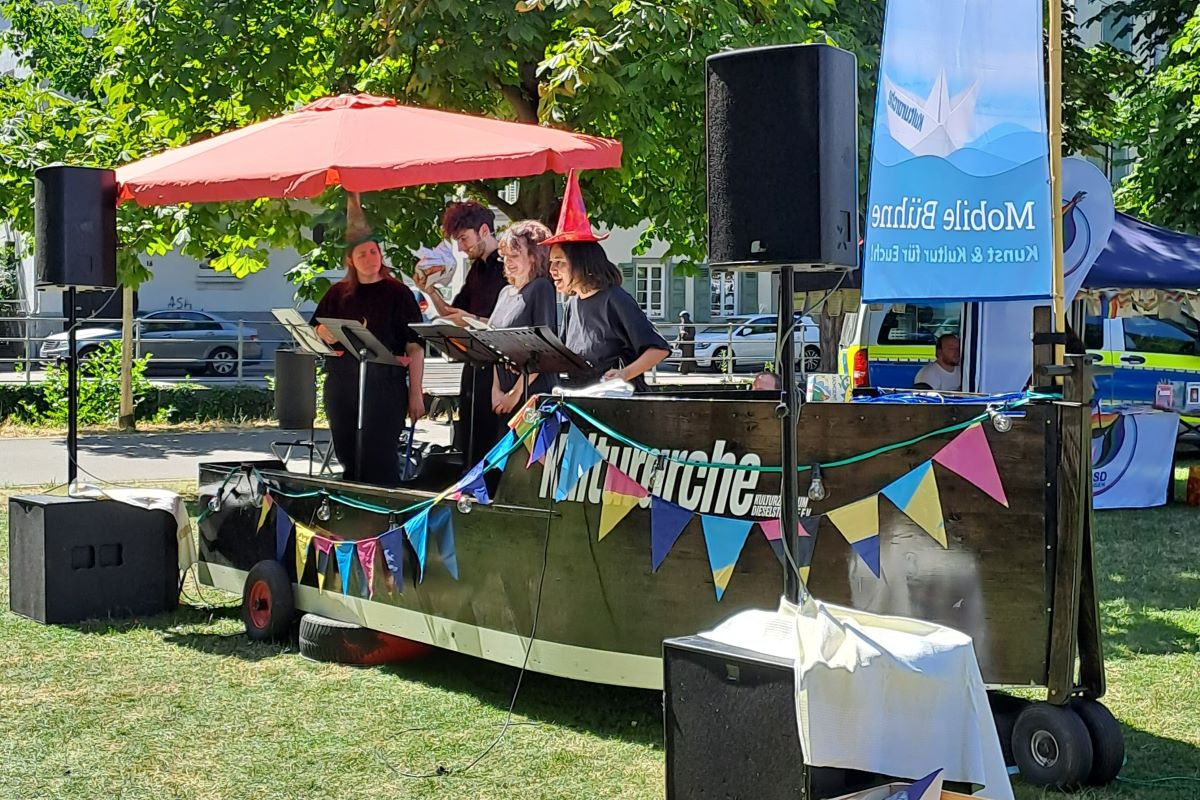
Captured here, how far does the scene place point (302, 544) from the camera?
22.1 ft

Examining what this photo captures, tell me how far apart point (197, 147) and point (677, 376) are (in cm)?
2341

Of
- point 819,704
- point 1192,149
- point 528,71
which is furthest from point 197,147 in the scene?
point 1192,149

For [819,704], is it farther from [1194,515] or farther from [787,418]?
[1194,515]

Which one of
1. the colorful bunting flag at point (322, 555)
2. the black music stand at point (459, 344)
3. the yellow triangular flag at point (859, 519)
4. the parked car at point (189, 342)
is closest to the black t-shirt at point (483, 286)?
the black music stand at point (459, 344)

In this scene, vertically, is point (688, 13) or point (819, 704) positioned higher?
point (688, 13)

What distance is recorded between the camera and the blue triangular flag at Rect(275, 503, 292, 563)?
6.89 m

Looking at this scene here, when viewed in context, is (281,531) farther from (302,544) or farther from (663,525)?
(663,525)

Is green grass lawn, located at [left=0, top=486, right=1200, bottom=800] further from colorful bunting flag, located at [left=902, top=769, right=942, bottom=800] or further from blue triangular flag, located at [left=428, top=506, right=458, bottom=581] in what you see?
colorful bunting flag, located at [left=902, top=769, right=942, bottom=800]

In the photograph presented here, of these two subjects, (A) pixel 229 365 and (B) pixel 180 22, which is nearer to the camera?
(B) pixel 180 22

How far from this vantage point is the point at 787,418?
4.08m

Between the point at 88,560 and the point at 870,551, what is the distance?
14.5 feet

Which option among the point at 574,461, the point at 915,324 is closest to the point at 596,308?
the point at 574,461

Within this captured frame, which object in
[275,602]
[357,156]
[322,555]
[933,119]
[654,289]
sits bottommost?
[275,602]

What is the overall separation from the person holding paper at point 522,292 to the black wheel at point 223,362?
66.8ft
